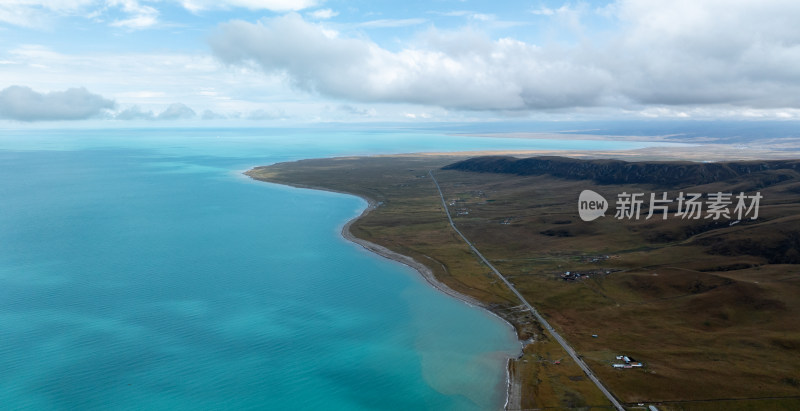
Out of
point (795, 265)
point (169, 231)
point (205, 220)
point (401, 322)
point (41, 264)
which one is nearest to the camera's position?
point (401, 322)

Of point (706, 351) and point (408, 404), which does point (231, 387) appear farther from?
point (706, 351)

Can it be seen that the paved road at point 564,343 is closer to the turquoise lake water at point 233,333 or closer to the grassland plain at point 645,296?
the grassland plain at point 645,296

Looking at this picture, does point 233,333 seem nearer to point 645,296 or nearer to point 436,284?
point 436,284

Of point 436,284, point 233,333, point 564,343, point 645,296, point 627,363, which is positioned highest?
point 645,296

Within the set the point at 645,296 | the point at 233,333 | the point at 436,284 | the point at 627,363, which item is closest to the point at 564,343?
the point at 627,363

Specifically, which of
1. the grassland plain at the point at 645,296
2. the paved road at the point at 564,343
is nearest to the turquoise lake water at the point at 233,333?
the paved road at the point at 564,343

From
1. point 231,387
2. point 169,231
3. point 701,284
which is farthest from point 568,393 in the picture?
point 169,231

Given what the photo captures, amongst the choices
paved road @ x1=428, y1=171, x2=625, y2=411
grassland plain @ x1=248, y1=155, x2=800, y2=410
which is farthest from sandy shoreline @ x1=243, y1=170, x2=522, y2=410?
paved road @ x1=428, y1=171, x2=625, y2=411

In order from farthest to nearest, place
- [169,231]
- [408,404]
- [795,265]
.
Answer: [169,231] → [795,265] → [408,404]
